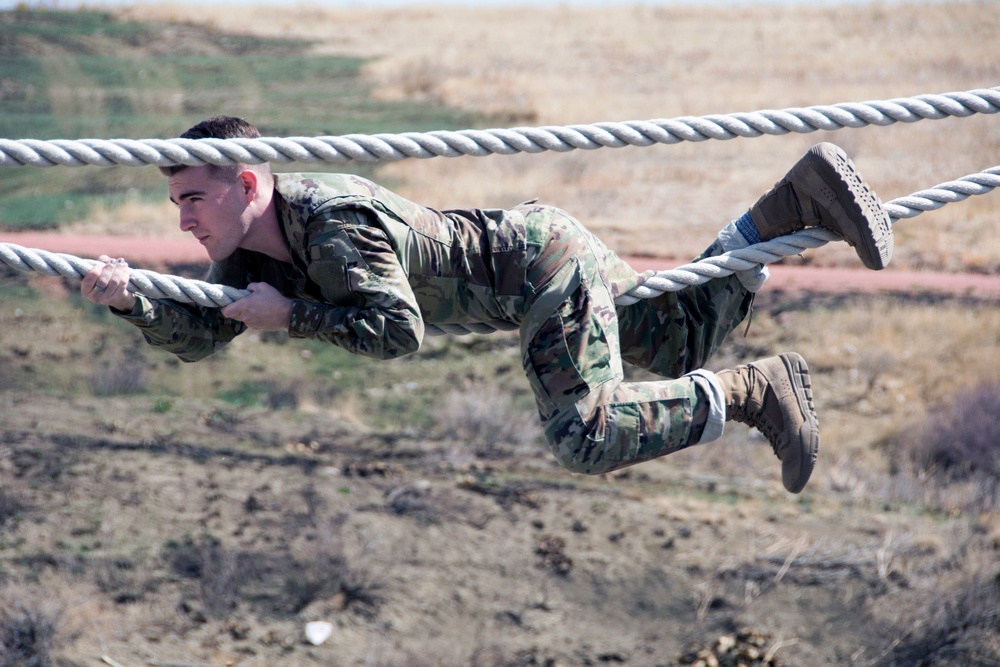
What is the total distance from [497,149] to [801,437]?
1483mm

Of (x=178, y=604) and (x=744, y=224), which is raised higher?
(x=744, y=224)

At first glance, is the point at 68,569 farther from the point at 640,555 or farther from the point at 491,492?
the point at 640,555

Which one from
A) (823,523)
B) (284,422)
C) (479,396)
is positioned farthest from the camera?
(479,396)

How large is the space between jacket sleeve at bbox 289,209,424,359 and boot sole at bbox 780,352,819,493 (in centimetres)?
147

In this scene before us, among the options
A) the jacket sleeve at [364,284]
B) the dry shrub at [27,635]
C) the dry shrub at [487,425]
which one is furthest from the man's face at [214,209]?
the dry shrub at [487,425]

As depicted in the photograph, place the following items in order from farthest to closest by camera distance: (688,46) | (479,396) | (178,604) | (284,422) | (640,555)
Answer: (688,46)
(479,396)
(284,422)
(640,555)
(178,604)

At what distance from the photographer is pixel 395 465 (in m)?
9.53

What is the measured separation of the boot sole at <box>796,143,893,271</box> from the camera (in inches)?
130

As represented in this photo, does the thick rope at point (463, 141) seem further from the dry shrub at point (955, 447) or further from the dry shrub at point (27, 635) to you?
the dry shrub at point (955, 447)

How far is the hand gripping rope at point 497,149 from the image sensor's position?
2957 millimetres

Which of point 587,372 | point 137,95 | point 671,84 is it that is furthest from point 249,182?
point 671,84

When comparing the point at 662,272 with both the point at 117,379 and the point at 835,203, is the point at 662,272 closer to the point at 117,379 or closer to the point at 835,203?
the point at 835,203

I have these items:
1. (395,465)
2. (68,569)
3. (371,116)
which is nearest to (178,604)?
(68,569)

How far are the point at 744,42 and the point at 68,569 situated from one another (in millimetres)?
30961
